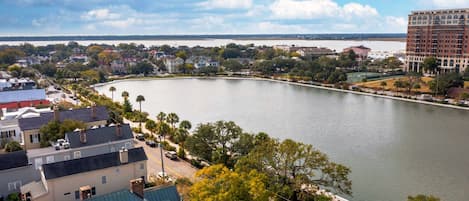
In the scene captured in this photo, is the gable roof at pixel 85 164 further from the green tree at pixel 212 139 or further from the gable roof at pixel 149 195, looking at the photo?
the green tree at pixel 212 139

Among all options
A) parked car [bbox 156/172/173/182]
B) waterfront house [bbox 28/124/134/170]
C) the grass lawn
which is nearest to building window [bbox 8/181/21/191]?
waterfront house [bbox 28/124/134/170]

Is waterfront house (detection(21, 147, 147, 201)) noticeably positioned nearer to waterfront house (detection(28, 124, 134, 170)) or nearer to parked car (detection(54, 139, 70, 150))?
waterfront house (detection(28, 124, 134, 170))

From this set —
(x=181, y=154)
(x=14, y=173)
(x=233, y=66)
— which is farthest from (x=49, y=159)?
(x=233, y=66)

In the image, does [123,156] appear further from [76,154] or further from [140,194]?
[76,154]

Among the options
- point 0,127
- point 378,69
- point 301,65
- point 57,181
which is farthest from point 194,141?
point 378,69

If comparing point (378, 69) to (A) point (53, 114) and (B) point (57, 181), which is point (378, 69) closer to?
(A) point (53, 114)
